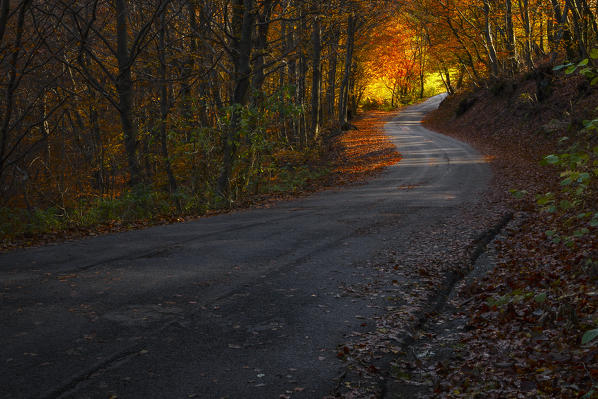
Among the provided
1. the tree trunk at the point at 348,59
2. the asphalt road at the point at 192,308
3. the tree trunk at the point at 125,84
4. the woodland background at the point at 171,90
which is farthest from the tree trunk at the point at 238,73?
the tree trunk at the point at 348,59

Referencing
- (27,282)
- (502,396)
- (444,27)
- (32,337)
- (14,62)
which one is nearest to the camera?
(502,396)

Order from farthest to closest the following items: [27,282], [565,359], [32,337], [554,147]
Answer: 1. [554,147]
2. [27,282]
3. [32,337]
4. [565,359]

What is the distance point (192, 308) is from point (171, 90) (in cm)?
1992

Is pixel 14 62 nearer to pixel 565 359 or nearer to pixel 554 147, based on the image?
pixel 565 359

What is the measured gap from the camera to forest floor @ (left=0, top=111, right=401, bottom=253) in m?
10.1

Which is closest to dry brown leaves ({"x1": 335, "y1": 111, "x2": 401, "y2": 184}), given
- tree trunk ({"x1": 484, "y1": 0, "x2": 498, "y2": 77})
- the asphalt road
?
tree trunk ({"x1": 484, "y1": 0, "x2": 498, "y2": 77})

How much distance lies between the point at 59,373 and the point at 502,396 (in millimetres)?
3740

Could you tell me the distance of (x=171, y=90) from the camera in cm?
2445

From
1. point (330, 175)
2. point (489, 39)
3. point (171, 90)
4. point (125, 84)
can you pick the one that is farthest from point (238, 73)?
point (489, 39)

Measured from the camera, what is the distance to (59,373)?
4.49 metres

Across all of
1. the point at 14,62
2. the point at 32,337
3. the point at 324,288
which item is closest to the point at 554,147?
the point at 324,288

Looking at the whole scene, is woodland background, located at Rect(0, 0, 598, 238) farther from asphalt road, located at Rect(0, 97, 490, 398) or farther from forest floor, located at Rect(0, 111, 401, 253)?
asphalt road, located at Rect(0, 97, 490, 398)

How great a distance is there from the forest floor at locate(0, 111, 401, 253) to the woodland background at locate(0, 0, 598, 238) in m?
0.49

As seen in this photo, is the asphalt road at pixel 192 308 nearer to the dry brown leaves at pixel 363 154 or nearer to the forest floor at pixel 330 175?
the forest floor at pixel 330 175
